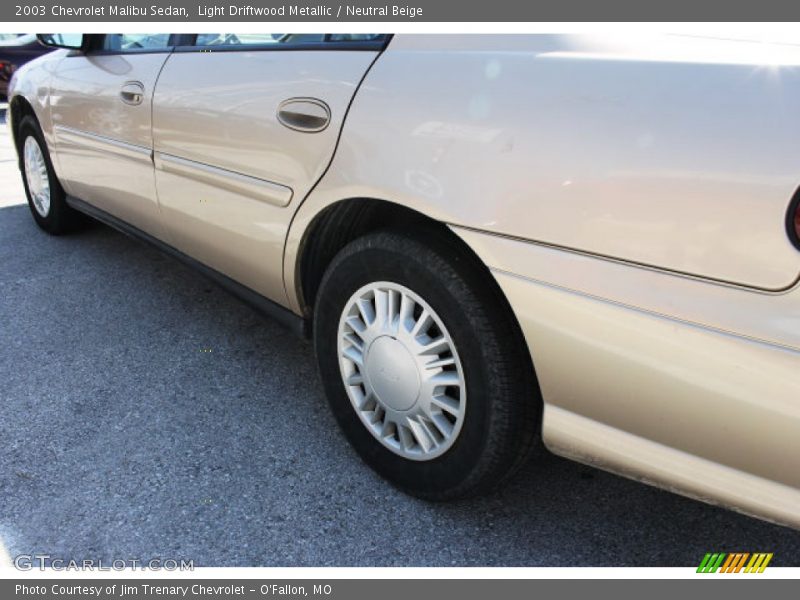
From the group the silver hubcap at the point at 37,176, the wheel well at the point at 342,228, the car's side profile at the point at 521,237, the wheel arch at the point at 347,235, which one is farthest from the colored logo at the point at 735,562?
the silver hubcap at the point at 37,176

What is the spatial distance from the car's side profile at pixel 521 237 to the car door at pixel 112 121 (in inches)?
12.3

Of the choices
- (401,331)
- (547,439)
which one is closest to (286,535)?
(401,331)

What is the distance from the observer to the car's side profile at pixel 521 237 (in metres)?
1.28

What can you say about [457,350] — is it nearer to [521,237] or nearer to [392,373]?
[392,373]

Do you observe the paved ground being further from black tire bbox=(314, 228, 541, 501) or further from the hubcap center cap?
the hubcap center cap

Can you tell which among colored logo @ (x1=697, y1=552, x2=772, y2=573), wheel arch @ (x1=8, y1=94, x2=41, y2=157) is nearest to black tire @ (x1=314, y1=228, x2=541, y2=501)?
colored logo @ (x1=697, y1=552, x2=772, y2=573)

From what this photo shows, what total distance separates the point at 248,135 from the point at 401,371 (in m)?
0.92

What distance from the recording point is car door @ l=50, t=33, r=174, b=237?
9.35ft

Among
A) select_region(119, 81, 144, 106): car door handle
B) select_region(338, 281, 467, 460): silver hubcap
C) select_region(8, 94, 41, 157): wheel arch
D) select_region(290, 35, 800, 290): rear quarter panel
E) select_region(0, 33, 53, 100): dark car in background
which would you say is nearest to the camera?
select_region(290, 35, 800, 290): rear quarter panel

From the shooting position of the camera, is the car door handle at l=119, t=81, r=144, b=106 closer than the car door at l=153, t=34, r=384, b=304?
No

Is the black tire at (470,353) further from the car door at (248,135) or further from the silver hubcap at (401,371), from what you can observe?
the car door at (248,135)

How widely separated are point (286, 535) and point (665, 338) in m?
1.17

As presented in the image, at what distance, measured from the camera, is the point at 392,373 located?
1.99 meters

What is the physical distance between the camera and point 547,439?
5.57 ft
